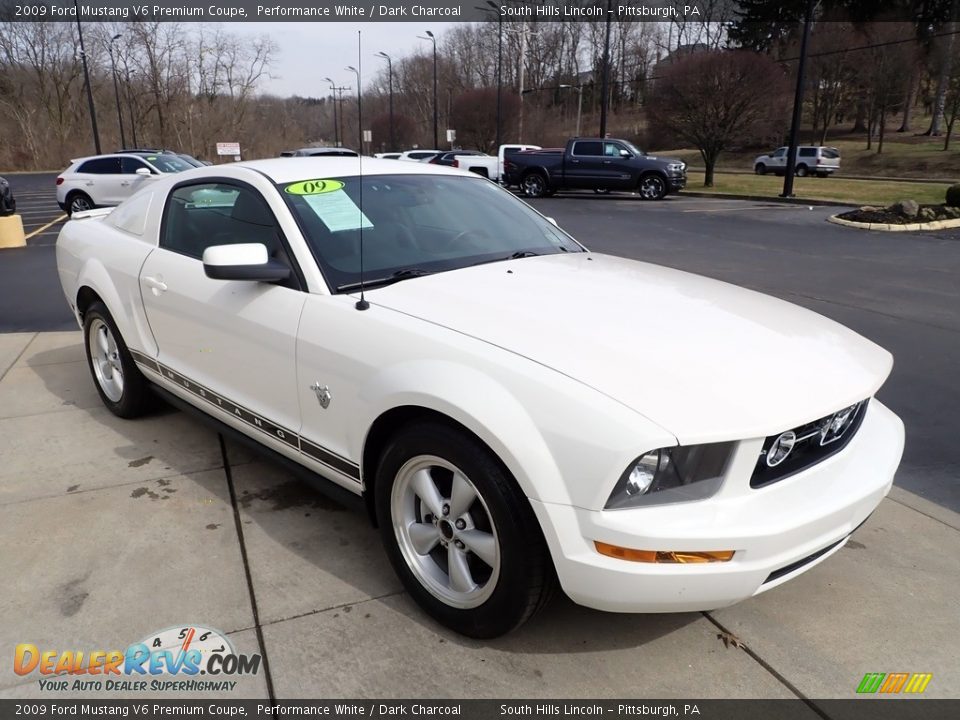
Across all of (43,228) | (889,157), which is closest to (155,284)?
(43,228)

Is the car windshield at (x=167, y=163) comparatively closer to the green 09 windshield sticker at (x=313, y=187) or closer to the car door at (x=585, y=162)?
the car door at (x=585, y=162)

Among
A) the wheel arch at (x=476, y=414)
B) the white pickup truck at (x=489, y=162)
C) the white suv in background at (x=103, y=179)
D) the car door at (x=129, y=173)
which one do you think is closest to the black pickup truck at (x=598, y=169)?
the white pickup truck at (x=489, y=162)

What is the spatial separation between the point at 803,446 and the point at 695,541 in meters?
0.55

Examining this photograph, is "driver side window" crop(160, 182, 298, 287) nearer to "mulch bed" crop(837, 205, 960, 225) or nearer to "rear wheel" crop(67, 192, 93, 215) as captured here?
"mulch bed" crop(837, 205, 960, 225)

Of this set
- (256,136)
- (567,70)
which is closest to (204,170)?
(256,136)

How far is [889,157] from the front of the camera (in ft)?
136

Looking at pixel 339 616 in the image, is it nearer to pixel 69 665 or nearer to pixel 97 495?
pixel 69 665

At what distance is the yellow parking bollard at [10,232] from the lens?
1215 centimetres

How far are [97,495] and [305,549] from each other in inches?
47.4

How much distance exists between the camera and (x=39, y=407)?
470 cm

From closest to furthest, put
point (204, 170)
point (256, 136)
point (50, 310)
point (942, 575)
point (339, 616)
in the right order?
point (339, 616) < point (942, 575) < point (204, 170) < point (50, 310) < point (256, 136)

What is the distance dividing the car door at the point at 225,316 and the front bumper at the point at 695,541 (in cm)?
134

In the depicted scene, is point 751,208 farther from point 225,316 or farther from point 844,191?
point 225,316

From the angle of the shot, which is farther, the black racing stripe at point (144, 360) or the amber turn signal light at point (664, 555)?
the black racing stripe at point (144, 360)
